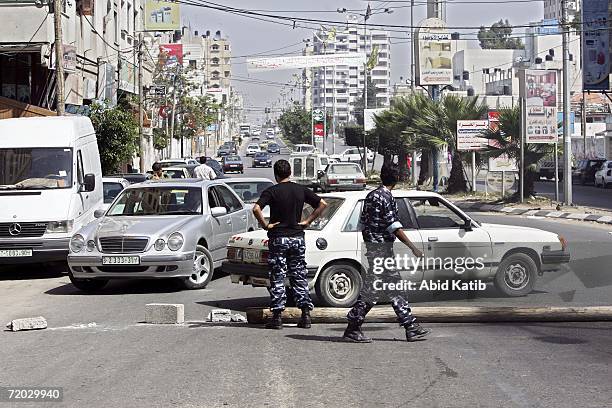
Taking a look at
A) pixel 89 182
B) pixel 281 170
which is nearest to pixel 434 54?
pixel 89 182

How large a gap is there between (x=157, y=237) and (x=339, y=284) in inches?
129

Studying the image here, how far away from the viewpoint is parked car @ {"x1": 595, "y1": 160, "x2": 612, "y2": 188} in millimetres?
51375

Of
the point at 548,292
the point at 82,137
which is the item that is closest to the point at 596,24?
the point at 82,137

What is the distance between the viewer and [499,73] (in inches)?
4481

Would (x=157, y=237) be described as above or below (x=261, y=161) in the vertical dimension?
below

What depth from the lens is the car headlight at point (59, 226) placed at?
53.0 ft

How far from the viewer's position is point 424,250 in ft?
36.6

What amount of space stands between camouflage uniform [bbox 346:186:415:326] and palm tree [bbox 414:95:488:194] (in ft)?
101

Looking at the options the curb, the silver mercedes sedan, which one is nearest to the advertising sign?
the curb

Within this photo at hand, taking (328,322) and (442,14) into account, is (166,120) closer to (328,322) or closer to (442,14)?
(442,14)

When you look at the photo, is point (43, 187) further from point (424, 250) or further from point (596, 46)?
point (596, 46)

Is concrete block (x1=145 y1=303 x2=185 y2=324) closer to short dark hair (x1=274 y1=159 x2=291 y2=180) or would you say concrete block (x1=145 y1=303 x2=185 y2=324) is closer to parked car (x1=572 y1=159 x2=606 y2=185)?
short dark hair (x1=274 y1=159 x2=291 y2=180)

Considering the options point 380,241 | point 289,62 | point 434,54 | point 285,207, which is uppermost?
point 289,62

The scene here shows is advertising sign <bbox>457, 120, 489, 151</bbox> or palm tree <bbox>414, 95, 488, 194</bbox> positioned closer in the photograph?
advertising sign <bbox>457, 120, 489, 151</bbox>
